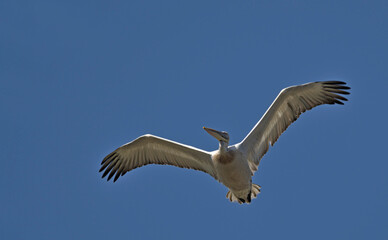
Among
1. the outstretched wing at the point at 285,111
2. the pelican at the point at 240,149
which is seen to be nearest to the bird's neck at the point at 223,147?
the pelican at the point at 240,149

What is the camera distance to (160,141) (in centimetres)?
1352

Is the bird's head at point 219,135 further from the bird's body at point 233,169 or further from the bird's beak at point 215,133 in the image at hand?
the bird's body at point 233,169

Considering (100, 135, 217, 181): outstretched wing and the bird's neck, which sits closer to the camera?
the bird's neck

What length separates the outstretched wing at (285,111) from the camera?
13078mm

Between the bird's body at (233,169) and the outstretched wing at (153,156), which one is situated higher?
the outstretched wing at (153,156)

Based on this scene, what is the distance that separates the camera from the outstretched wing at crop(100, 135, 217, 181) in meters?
13.4

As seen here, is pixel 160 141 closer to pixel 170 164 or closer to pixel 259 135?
pixel 170 164

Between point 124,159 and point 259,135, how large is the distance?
10.3 feet

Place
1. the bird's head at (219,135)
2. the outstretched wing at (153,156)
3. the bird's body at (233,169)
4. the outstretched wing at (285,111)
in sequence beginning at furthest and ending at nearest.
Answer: the outstretched wing at (153,156)
the outstretched wing at (285,111)
the bird's head at (219,135)
the bird's body at (233,169)

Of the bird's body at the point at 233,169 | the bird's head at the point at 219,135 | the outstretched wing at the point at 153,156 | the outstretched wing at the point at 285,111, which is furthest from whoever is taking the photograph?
the outstretched wing at the point at 153,156

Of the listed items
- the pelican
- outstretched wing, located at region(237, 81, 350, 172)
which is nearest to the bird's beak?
the pelican

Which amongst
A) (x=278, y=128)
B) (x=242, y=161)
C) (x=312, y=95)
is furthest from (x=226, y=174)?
(x=312, y=95)

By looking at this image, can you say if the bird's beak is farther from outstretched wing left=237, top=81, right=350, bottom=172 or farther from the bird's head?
outstretched wing left=237, top=81, right=350, bottom=172

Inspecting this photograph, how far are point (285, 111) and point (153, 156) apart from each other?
309 cm
